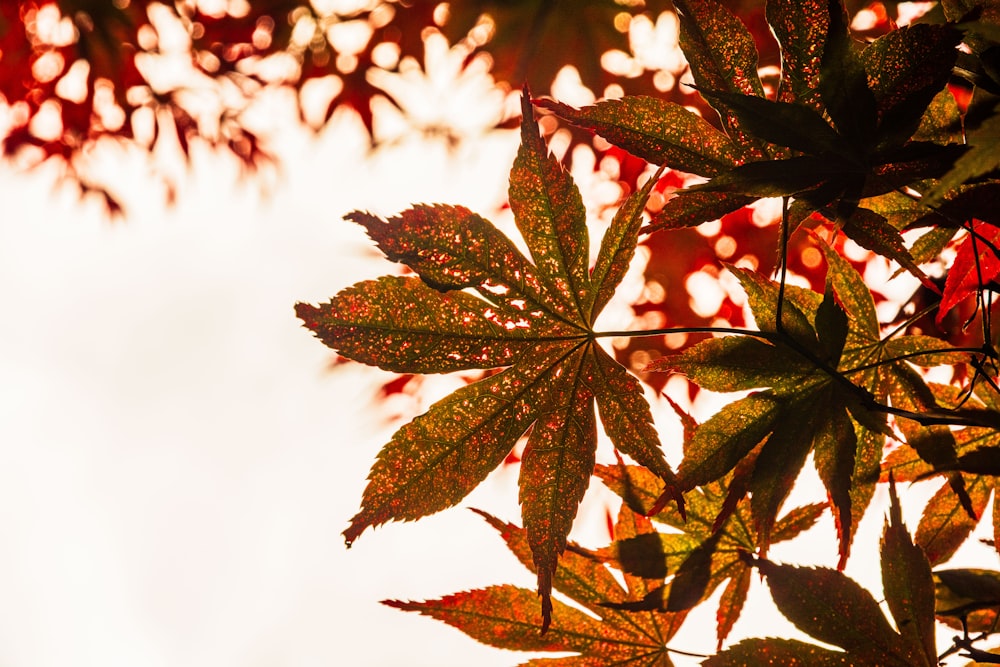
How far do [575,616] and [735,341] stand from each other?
36 centimetres

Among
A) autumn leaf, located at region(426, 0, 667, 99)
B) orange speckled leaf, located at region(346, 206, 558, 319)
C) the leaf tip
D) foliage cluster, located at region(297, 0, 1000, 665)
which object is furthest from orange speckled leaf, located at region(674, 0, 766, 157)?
autumn leaf, located at region(426, 0, 667, 99)

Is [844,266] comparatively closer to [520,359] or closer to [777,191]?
[777,191]

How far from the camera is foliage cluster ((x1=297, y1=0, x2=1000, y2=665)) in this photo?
53 cm

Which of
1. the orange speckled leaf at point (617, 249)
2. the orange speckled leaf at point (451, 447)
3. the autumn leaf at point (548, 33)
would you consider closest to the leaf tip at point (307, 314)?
the orange speckled leaf at point (451, 447)

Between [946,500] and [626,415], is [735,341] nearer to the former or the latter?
[626,415]

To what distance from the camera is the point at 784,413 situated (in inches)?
24.6

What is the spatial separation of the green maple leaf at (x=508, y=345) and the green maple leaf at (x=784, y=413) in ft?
0.18

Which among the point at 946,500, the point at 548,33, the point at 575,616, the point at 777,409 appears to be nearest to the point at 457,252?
the point at 777,409

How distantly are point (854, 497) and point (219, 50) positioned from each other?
325cm

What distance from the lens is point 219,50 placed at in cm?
312

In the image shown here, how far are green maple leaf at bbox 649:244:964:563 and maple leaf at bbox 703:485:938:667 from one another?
0.04 meters

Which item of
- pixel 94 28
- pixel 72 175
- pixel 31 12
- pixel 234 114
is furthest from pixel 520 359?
pixel 72 175

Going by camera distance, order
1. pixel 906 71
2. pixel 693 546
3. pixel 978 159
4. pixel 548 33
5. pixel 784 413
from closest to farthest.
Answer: pixel 978 159, pixel 906 71, pixel 784 413, pixel 693 546, pixel 548 33

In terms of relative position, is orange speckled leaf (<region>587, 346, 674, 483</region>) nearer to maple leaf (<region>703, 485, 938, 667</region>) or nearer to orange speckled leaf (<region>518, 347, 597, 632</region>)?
orange speckled leaf (<region>518, 347, 597, 632</region>)
